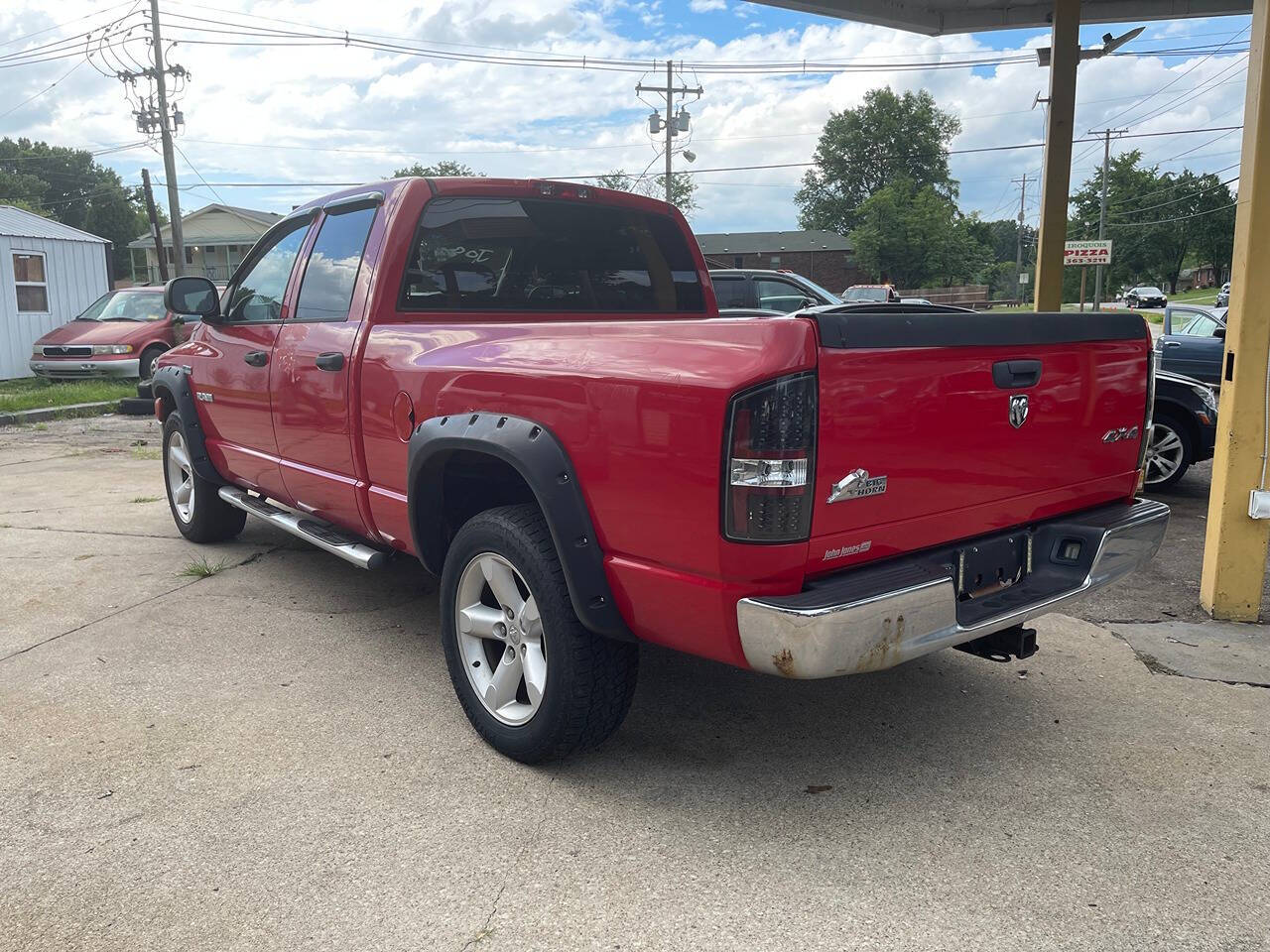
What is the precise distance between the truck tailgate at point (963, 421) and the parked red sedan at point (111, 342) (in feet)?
50.4

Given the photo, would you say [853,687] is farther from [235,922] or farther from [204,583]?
[204,583]

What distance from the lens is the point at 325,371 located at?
Answer: 3.98 m

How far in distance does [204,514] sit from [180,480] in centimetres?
46

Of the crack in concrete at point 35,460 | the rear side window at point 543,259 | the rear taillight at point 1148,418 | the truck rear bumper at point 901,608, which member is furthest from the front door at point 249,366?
the crack in concrete at point 35,460

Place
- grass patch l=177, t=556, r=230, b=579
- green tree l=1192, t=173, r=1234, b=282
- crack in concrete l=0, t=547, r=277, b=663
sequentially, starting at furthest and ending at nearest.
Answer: green tree l=1192, t=173, r=1234, b=282, grass patch l=177, t=556, r=230, b=579, crack in concrete l=0, t=547, r=277, b=663

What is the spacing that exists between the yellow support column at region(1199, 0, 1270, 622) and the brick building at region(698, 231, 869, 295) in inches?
2528

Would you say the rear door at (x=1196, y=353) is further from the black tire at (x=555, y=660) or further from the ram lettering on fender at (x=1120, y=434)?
the black tire at (x=555, y=660)

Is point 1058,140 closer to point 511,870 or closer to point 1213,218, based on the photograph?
point 511,870

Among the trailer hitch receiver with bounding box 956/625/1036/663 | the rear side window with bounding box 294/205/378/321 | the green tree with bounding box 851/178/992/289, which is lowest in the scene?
the trailer hitch receiver with bounding box 956/625/1036/663

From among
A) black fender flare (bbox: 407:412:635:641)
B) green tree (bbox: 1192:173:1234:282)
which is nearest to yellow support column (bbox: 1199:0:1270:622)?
black fender flare (bbox: 407:412:635:641)

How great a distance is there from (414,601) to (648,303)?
6.32 ft

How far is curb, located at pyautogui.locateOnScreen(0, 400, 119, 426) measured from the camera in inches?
504

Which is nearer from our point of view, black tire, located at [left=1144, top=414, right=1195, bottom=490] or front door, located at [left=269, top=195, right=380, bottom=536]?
front door, located at [left=269, top=195, right=380, bottom=536]

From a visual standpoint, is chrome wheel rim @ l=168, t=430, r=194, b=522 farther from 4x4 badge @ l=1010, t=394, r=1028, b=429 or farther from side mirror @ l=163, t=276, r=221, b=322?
4x4 badge @ l=1010, t=394, r=1028, b=429
